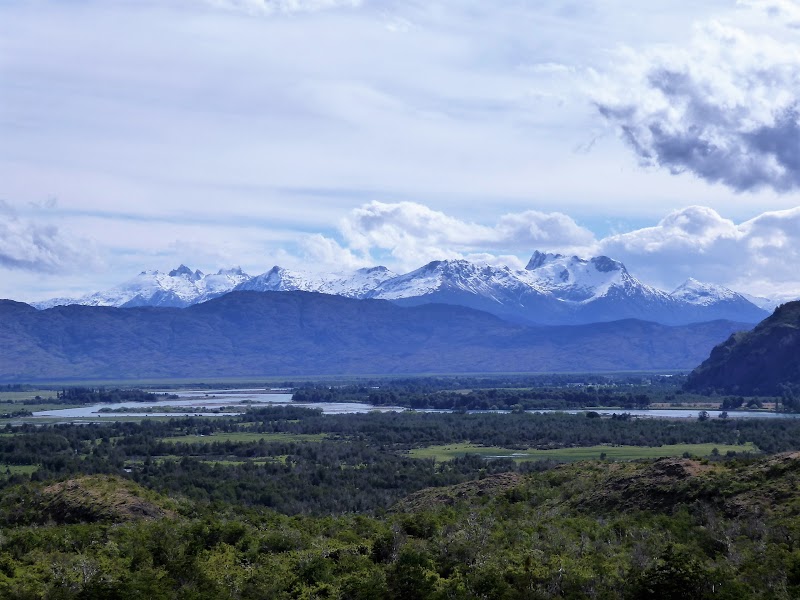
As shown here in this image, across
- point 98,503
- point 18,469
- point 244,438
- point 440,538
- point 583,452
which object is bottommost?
point 18,469

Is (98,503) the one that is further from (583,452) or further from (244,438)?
(244,438)

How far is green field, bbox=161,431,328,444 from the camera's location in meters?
176

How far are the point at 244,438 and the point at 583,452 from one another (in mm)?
58703

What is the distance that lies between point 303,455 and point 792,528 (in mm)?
99572

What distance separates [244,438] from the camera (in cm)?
18088

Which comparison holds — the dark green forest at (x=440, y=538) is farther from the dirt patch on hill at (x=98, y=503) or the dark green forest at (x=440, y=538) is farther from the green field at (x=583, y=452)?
the green field at (x=583, y=452)

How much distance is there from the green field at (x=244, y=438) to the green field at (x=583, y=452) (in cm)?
2544

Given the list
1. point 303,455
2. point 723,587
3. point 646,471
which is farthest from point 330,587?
point 303,455

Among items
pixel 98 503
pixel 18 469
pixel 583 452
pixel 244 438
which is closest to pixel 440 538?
pixel 98 503

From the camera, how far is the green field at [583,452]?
468 feet

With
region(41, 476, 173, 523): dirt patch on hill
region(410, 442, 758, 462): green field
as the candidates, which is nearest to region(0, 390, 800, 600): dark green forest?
region(41, 476, 173, 523): dirt patch on hill

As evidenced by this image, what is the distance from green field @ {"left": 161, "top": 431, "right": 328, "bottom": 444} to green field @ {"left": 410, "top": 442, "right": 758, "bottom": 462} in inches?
1002

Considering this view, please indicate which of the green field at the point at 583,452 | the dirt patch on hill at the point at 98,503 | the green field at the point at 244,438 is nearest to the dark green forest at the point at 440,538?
the dirt patch on hill at the point at 98,503

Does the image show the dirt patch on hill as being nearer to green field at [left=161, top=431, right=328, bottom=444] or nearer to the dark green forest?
the dark green forest
